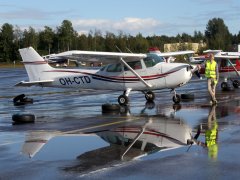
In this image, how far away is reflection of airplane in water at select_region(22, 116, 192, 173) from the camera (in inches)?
288

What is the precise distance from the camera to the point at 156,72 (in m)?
17.3

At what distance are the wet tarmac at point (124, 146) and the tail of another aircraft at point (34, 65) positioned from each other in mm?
6388

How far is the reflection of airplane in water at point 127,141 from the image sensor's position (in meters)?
7.31

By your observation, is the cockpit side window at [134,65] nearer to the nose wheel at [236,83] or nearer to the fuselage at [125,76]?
the fuselage at [125,76]

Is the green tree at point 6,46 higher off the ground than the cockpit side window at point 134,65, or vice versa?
the green tree at point 6,46

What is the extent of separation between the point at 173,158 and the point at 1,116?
8.66 m

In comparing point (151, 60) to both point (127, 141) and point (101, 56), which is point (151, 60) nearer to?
point (101, 56)

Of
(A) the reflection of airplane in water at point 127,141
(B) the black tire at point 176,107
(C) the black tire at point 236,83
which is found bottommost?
(B) the black tire at point 176,107

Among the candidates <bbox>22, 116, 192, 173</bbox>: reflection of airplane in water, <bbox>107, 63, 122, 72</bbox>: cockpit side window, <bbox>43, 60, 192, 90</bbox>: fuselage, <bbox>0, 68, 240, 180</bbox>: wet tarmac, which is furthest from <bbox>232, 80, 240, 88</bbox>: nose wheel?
<bbox>22, 116, 192, 173</bbox>: reflection of airplane in water

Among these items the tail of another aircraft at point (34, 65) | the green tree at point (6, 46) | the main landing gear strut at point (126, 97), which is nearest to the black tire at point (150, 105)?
the main landing gear strut at point (126, 97)

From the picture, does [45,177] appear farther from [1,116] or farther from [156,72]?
[156,72]

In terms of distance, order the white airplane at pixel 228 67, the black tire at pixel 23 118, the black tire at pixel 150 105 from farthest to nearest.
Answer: the white airplane at pixel 228 67 < the black tire at pixel 150 105 < the black tire at pixel 23 118

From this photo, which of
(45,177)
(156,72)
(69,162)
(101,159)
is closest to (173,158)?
(101,159)

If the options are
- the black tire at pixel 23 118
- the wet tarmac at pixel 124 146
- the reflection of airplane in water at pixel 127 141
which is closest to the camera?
the wet tarmac at pixel 124 146
